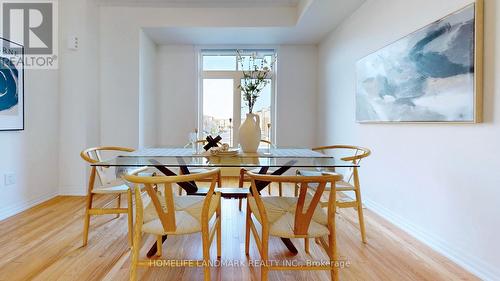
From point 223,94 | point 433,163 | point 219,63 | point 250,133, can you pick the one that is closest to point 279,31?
point 219,63

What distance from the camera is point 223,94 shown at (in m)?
5.26

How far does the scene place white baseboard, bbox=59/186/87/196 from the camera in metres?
3.74

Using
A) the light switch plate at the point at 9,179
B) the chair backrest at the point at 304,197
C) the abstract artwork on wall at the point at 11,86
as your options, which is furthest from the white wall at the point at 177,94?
the chair backrest at the point at 304,197

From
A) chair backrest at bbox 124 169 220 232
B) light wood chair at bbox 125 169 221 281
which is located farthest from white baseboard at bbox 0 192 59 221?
chair backrest at bbox 124 169 220 232

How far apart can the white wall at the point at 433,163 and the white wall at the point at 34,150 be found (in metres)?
3.85

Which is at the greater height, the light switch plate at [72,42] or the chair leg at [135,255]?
the light switch plate at [72,42]

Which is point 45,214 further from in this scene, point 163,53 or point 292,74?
point 292,74

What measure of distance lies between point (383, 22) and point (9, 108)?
156 inches

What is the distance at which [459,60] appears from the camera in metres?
1.96

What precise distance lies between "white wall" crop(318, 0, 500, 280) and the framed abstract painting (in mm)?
65

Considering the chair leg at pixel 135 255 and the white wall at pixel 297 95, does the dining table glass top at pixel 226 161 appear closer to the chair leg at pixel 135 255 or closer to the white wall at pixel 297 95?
the chair leg at pixel 135 255

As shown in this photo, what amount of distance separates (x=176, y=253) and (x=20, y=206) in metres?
2.17

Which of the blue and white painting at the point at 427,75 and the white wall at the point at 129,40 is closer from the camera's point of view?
the blue and white painting at the point at 427,75

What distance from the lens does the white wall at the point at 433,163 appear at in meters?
1.78
